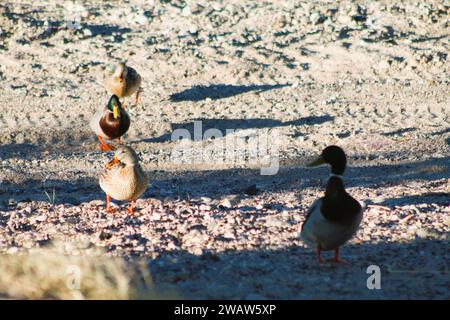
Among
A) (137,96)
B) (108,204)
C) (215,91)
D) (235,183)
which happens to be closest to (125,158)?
(108,204)

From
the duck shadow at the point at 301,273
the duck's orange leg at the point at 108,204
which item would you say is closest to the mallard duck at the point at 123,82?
the duck's orange leg at the point at 108,204

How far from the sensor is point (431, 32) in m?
16.9

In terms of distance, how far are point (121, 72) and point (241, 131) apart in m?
2.29

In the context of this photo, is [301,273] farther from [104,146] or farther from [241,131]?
[241,131]

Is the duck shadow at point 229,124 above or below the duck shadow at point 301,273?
above

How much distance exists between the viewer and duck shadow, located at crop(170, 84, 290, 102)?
47.2 feet

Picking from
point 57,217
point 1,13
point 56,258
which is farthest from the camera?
point 1,13

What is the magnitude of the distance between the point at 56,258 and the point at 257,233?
1845mm

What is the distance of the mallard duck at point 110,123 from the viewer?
12.4 metres

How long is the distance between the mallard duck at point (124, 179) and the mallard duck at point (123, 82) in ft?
15.6

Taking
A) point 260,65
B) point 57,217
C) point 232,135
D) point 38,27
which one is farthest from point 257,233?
point 38,27

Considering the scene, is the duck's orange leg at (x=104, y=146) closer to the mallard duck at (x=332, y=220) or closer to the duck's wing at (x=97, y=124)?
the duck's wing at (x=97, y=124)

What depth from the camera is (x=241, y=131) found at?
13164 mm

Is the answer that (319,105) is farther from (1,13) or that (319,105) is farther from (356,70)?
(1,13)
